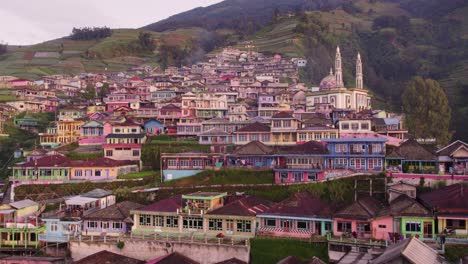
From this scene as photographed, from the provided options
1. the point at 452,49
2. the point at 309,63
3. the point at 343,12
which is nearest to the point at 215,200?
the point at 309,63

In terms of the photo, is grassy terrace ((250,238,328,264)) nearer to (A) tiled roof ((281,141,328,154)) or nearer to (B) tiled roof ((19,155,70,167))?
(A) tiled roof ((281,141,328,154))

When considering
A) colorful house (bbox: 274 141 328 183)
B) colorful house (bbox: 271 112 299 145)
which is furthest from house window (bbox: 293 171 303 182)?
colorful house (bbox: 271 112 299 145)

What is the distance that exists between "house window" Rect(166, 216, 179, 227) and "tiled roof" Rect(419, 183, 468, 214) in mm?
17852

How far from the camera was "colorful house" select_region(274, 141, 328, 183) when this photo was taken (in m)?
45.1

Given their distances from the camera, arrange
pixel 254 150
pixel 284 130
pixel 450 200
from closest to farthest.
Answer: pixel 450 200 < pixel 254 150 < pixel 284 130

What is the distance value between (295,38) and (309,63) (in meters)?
13.4

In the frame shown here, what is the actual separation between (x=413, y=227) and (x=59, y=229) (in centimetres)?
2649

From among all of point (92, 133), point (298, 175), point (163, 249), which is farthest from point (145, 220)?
point (92, 133)

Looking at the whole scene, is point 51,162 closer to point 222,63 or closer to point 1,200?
point 1,200

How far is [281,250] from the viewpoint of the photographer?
3531cm

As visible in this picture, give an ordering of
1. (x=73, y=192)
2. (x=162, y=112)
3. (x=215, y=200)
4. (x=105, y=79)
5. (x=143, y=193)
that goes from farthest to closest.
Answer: (x=105, y=79) → (x=162, y=112) → (x=73, y=192) → (x=143, y=193) → (x=215, y=200)

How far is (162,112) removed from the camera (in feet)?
221

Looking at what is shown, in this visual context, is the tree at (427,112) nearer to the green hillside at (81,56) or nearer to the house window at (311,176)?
the house window at (311,176)

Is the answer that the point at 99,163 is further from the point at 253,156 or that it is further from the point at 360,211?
the point at 360,211
